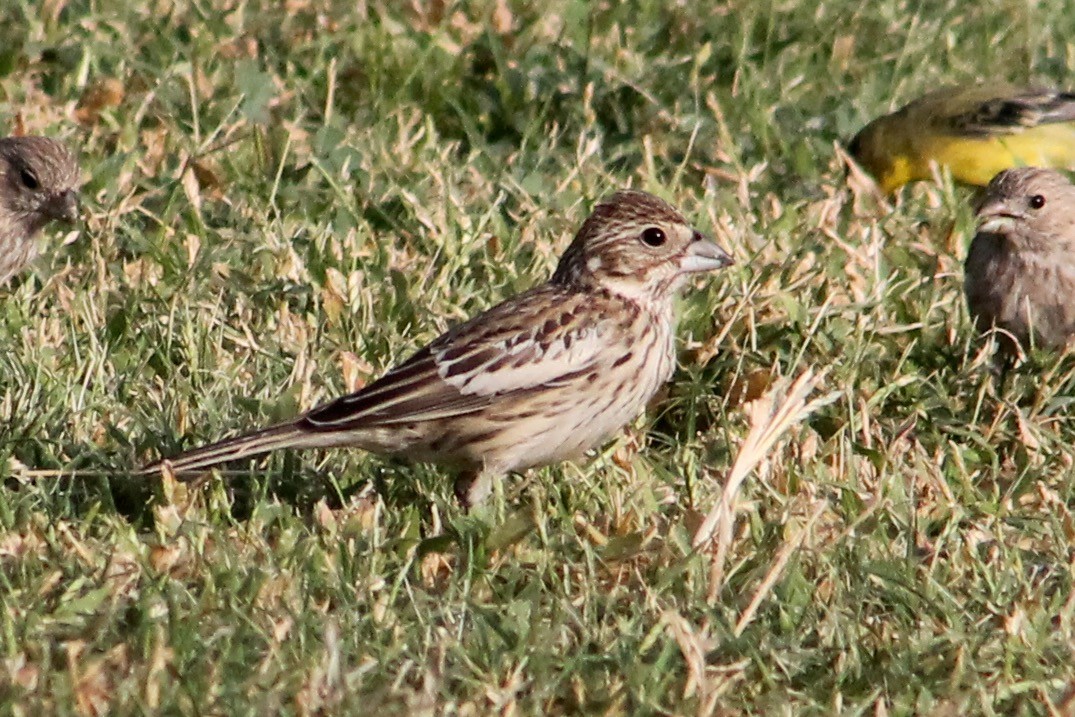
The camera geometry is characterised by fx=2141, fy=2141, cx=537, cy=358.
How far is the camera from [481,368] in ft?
19.2

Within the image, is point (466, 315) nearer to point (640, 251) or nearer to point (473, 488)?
point (640, 251)

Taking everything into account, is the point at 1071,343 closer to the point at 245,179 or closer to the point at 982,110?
the point at 982,110

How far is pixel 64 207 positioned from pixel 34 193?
0.45ft

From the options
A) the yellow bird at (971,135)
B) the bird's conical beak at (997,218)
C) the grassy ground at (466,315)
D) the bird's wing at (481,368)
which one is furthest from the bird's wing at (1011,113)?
the bird's wing at (481,368)

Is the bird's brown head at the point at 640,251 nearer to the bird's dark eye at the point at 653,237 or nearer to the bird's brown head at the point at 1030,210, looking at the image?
the bird's dark eye at the point at 653,237

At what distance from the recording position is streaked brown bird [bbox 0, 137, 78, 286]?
24.6 feet

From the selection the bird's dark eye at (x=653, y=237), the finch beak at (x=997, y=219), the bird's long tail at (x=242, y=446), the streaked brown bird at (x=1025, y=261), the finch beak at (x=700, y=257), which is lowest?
the streaked brown bird at (x=1025, y=261)

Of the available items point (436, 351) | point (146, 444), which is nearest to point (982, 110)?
point (436, 351)

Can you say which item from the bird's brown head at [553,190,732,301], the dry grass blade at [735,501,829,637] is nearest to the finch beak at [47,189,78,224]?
the bird's brown head at [553,190,732,301]

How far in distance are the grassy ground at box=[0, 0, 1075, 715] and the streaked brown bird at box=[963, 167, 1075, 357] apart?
145 mm

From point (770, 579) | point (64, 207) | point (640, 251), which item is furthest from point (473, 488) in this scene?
point (64, 207)

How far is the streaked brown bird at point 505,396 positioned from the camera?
568 centimetres

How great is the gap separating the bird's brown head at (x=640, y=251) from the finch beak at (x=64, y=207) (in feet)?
7.04

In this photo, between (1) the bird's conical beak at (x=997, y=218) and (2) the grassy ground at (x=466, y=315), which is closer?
(2) the grassy ground at (x=466, y=315)
